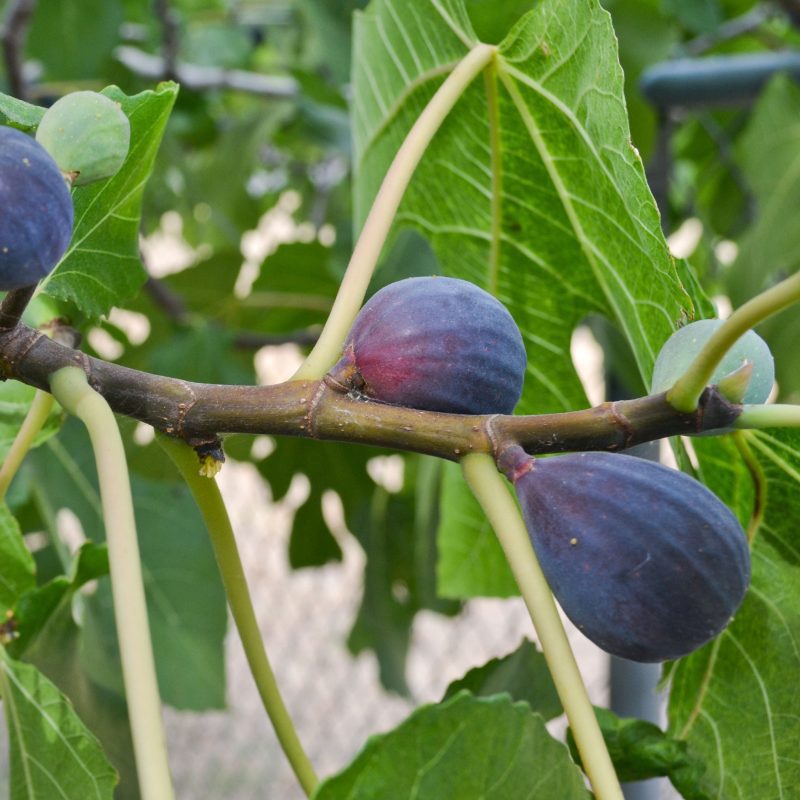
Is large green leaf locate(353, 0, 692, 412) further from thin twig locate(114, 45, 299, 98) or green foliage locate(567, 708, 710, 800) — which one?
thin twig locate(114, 45, 299, 98)

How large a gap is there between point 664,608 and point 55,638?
393mm

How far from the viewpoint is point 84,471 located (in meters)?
1.01

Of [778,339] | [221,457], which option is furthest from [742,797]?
[778,339]

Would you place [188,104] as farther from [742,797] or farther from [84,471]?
[742,797]

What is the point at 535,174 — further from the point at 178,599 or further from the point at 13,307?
the point at 178,599

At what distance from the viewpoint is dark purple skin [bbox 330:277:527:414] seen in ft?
1.38

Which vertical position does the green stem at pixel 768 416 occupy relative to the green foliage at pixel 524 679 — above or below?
above

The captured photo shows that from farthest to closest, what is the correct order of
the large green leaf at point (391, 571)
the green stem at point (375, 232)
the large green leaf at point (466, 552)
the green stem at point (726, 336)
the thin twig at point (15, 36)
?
1. the large green leaf at point (391, 571)
2. the thin twig at point (15, 36)
3. the large green leaf at point (466, 552)
4. the green stem at point (375, 232)
5. the green stem at point (726, 336)

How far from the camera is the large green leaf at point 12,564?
620 mm

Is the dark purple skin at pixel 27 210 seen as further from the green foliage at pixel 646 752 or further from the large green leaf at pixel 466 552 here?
the large green leaf at pixel 466 552

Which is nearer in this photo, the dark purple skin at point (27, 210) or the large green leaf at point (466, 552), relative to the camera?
the dark purple skin at point (27, 210)

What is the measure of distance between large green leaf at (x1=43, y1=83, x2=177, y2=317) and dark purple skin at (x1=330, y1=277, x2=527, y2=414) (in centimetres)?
18

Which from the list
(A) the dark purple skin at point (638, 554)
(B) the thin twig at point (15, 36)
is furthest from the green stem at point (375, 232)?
(B) the thin twig at point (15, 36)

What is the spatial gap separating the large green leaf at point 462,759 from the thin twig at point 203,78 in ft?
4.38
